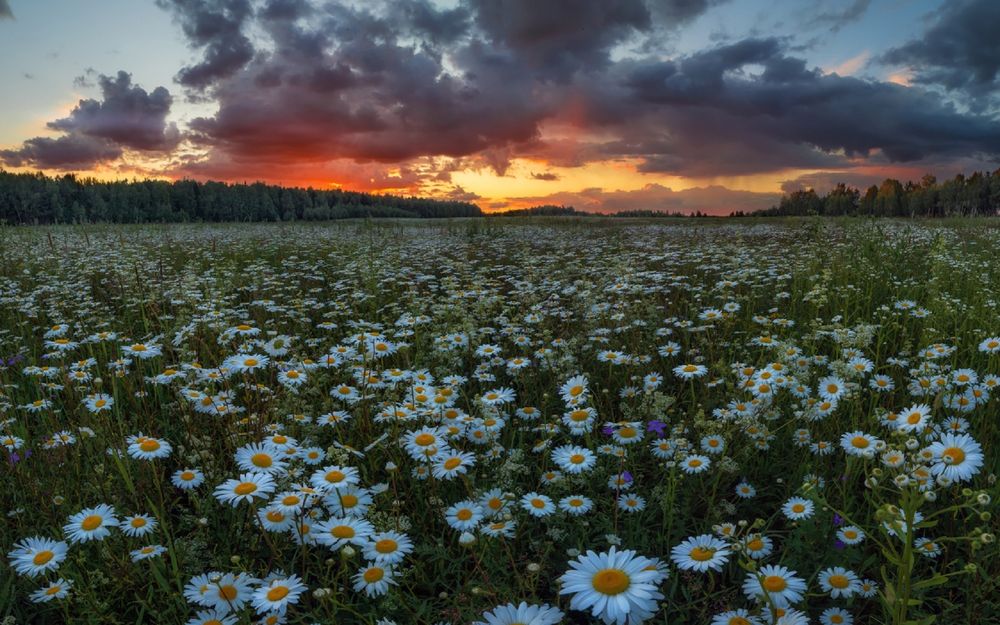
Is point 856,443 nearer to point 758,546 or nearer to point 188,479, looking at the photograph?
point 758,546

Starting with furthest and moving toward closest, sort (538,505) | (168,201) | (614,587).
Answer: (168,201) < (538,505) < (614,587)

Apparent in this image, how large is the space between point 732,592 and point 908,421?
107 cm

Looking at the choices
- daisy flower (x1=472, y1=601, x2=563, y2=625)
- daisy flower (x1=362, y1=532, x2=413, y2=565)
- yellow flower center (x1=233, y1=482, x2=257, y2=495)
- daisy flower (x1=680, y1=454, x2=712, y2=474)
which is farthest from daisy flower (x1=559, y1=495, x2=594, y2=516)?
yellow flower center (x1=233, y1=482, x2=257, y2=495)

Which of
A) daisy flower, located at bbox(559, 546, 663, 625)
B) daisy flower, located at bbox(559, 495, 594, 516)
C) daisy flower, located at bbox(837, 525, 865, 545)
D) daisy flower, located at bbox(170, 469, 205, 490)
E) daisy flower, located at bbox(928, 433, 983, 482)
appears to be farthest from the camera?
daisy flower, located at bbox(170, 469, 205, 490)

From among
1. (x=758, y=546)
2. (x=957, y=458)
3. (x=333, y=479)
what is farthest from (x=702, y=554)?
(x=333, y=479)

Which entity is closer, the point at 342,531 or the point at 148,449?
the point at 342,531

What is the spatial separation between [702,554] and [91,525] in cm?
219

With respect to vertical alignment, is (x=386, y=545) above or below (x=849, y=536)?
above

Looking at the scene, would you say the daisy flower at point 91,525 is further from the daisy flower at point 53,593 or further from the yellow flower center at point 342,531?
the yellow flower center at point 342,531

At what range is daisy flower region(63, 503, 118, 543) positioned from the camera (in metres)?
1.90

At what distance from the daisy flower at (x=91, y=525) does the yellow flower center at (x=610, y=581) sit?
5.77 ft

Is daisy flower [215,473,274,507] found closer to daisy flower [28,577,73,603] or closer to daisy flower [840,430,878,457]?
daisy flower [28,577,73,603]

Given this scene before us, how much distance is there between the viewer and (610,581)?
4.08 ft

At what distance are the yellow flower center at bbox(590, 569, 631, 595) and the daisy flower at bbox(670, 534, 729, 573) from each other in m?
0.55
